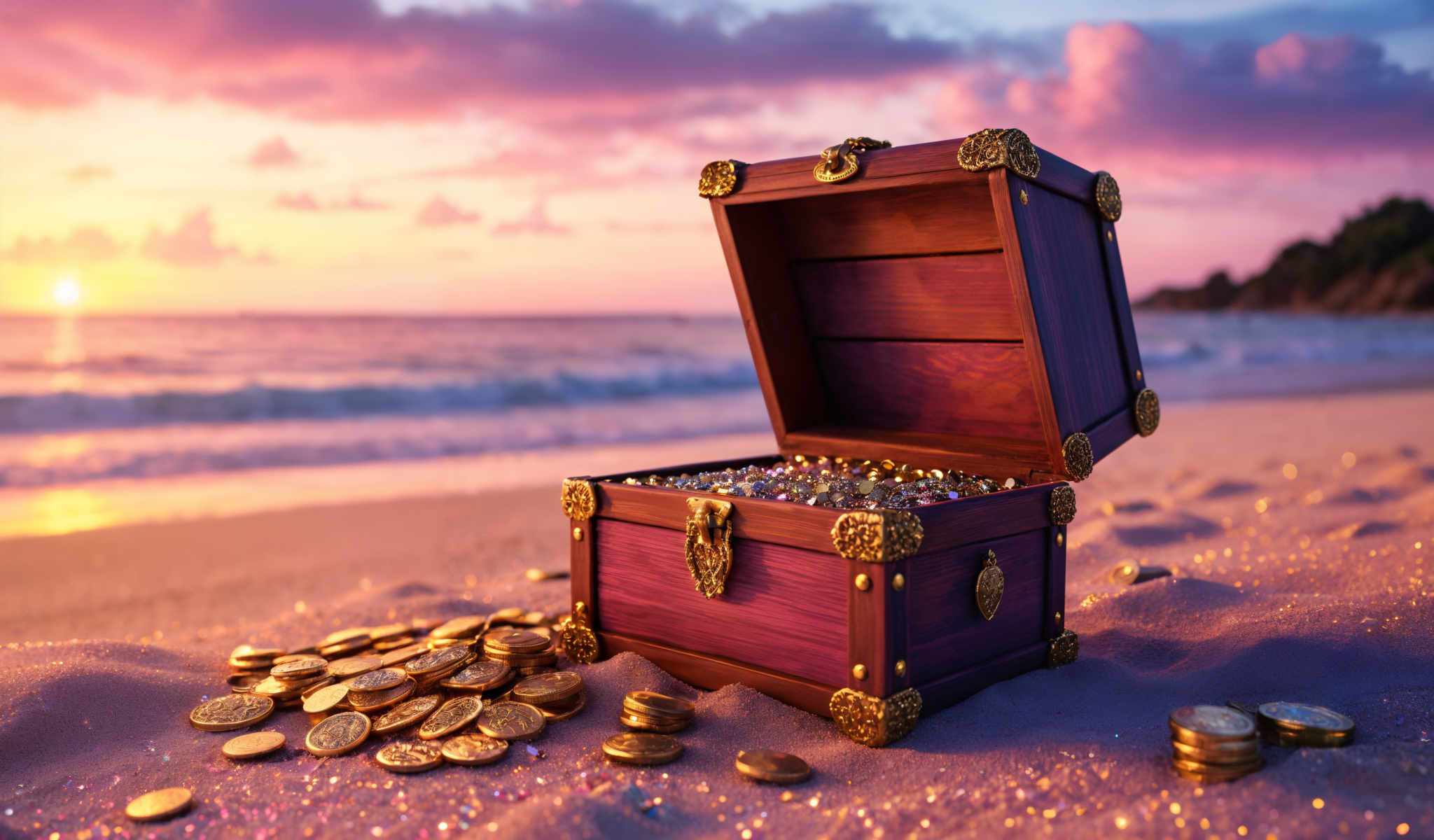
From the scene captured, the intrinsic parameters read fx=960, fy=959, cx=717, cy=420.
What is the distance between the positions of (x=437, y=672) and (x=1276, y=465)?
6687 mm

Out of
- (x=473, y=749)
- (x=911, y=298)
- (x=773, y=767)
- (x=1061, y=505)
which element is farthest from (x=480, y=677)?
(x=911, y=298)

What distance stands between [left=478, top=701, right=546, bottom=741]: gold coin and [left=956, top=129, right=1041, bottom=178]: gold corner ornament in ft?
6.17

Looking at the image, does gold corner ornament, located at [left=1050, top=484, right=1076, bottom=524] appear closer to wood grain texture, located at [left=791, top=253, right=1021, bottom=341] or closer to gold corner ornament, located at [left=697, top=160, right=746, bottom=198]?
wood grain texture, located at [left=791, top=253, right=1021, bottom=341]

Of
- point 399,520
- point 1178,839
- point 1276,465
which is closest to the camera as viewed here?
point 1178,839

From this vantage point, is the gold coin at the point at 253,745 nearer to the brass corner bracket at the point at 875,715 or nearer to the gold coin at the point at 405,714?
the gold coin at the point at 405,714

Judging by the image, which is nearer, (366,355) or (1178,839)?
(1178,839)

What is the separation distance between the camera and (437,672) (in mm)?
2738

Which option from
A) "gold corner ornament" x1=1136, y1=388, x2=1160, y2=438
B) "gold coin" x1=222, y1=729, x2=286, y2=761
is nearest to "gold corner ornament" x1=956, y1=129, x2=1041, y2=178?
"gold corner ornament" x1=1136, y1=388, x2=1160, y2=438

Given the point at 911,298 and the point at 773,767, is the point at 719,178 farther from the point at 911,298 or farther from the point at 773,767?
A: the point at 773,767

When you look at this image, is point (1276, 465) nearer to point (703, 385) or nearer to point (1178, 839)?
point (1178, 839)

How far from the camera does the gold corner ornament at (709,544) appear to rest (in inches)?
103

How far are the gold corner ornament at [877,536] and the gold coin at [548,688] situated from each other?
861 mm

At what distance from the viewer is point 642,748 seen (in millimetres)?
2340

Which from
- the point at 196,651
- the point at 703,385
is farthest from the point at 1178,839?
the point at 703,385
